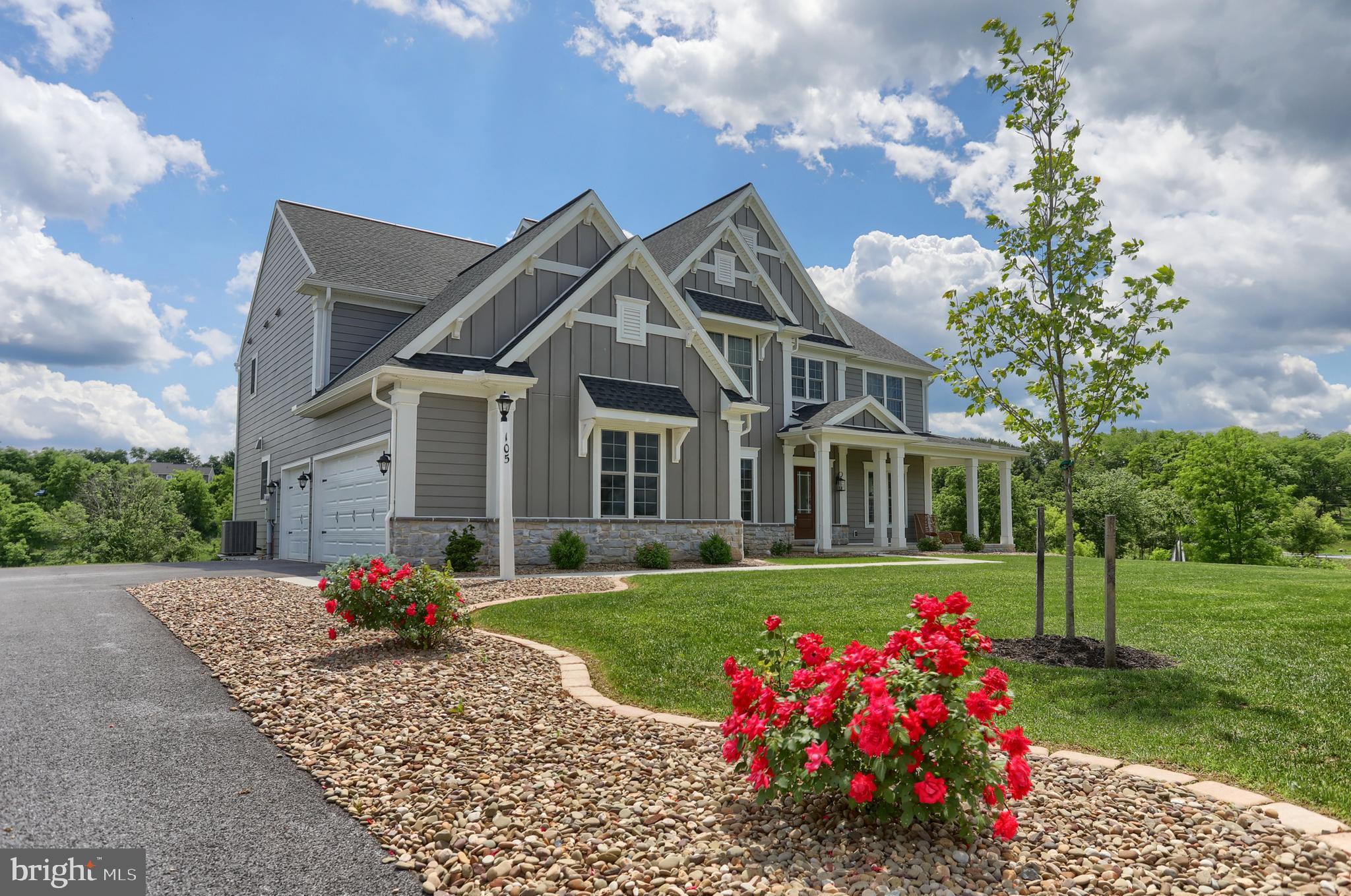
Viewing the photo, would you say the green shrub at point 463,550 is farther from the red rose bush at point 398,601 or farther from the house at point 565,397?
the red rose bush at point 398,601

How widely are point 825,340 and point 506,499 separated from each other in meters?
11.7

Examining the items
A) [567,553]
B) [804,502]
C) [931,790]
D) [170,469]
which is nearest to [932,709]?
[931,790]

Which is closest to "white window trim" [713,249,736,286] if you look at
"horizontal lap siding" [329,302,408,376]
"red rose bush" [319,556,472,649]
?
"horizontal lap siding" [329,302,408,376]

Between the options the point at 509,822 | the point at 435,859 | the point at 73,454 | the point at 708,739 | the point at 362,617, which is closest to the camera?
the point at 435,859

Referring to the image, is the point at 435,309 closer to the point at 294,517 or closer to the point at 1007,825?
the point at 294,517

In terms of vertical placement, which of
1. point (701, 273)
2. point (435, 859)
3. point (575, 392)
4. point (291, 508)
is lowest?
point (435, 859)

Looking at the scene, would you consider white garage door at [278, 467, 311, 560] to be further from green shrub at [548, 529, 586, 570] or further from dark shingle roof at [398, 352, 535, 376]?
green shrub at [548, 529, 586, 570]

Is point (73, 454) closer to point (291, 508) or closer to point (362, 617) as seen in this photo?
point (291, 508)

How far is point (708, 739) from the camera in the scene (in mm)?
4191

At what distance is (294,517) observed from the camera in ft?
58.6

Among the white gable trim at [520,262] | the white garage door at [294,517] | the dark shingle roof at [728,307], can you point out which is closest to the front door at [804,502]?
the dark shingle roof at [728,307]

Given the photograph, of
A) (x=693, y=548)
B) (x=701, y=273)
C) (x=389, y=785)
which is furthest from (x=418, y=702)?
(x=701, y=273)

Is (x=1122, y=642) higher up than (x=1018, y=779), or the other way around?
(x=1018, y=779)

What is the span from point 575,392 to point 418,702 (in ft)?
31.3
